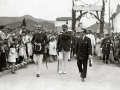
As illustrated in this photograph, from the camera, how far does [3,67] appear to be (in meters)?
9.15

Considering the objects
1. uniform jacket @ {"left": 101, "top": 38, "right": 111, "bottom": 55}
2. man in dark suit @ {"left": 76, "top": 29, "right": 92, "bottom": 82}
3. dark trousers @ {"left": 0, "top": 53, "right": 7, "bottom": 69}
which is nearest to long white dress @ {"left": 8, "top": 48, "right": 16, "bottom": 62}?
dark trousers @ {"left": 0, "top": 53, "right": 7, "bottom": 69}

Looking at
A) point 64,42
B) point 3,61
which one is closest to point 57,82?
point 64,42

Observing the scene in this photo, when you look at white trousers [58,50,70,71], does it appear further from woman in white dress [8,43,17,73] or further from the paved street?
woman in white dress [8,43,17,73]

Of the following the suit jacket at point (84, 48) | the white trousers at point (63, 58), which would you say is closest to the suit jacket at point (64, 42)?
the white trousers at point (63, 58)

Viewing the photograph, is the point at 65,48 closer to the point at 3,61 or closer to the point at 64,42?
the point at 64,42

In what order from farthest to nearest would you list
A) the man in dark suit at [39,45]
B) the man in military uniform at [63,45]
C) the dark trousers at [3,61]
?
the man in military uniform at [63,45]
the dark trousers at [3,61]
the man in dark suit at [39,45]

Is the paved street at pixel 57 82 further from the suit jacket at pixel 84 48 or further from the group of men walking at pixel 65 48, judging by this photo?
the suit jacket at pixel 84 48

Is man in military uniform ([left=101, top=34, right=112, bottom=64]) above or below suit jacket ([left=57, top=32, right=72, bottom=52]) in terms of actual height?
below

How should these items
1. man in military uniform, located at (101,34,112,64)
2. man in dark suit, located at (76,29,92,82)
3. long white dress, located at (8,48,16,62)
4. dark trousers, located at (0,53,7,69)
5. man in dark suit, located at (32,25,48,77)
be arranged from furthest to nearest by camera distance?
man in military uniform, located at (101,34,112,64) < long white dress, located at (8,48,16,62) < dark trousers, located at (0,53,7,69) < man in dark suit, located at (32,25,48,77) < man in dark suit, located at (76,29,92,82)

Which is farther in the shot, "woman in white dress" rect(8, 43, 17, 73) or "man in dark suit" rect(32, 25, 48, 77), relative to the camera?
"woman in white dress" rect(8, 43, 17, 73)

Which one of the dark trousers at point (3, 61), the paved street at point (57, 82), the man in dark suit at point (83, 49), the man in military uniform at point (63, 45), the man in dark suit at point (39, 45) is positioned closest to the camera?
the paved street at point (57, 82)

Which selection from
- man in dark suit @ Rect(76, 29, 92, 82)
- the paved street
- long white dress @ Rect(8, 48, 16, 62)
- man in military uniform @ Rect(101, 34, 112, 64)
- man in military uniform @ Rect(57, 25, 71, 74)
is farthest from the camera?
man in military uniform @ Rect(101, 34, 112, 64)

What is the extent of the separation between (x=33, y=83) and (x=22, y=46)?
462cm

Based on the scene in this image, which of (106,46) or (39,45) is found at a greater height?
(39,45)
